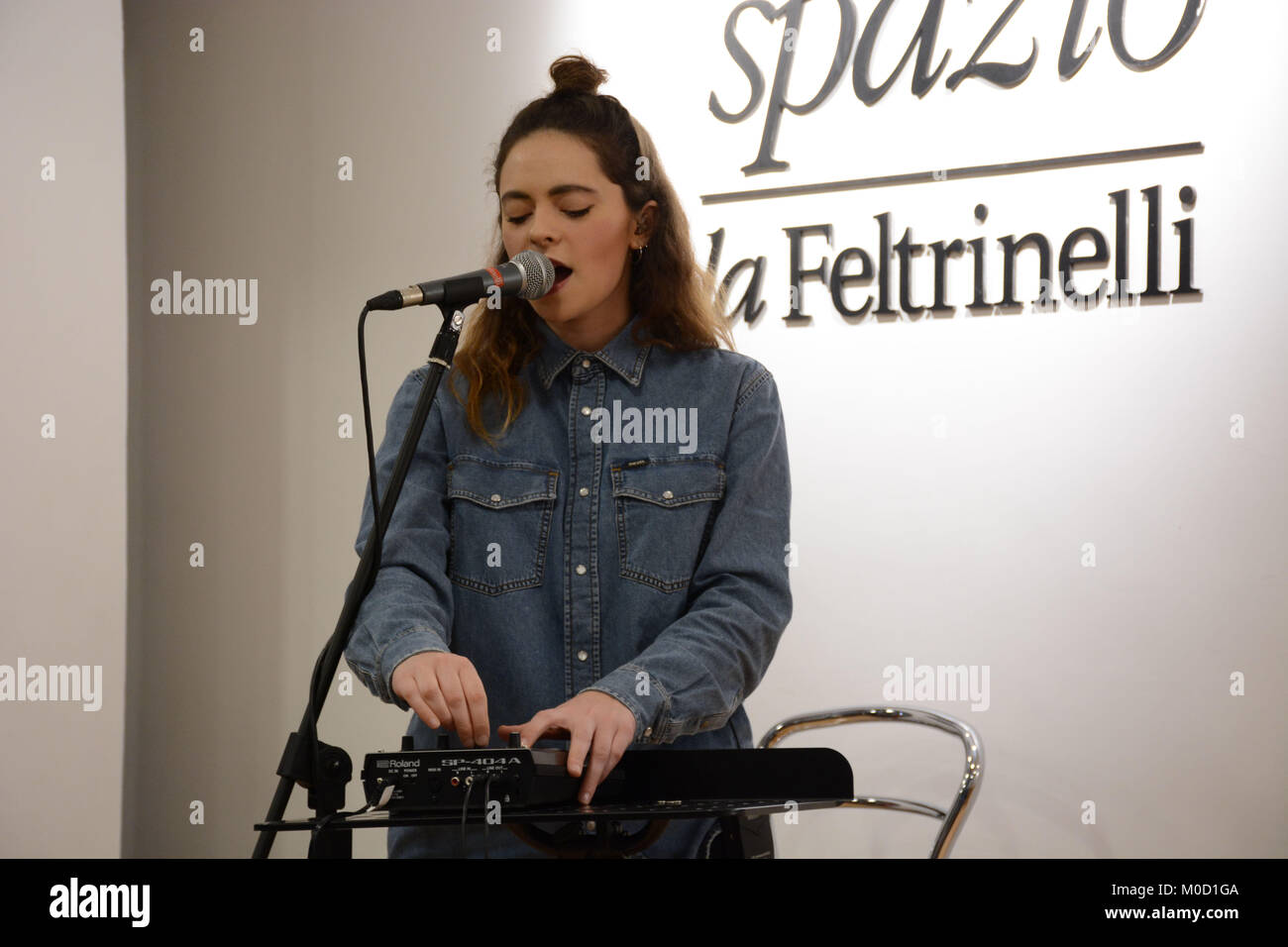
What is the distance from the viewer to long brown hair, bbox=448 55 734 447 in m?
1.54

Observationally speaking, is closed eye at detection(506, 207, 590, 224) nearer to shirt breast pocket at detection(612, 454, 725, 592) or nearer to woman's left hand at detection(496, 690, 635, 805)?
shirt breast pocket at detection(612, 454, 725, 592)

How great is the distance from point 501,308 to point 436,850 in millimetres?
694

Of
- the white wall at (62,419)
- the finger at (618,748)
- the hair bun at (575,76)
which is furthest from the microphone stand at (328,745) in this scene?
the white wall at (62,419)

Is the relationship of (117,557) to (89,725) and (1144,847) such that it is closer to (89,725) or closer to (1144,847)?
(89,725)

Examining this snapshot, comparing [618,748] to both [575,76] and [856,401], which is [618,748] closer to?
[575,76]

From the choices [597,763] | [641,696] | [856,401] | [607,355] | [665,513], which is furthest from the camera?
[856,401]

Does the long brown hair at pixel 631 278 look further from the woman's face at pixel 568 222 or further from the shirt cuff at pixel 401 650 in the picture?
the shirt cuff at pixel 401 650

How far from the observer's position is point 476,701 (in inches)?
44.7

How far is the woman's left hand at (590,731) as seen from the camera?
1028mm

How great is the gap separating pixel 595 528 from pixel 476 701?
367mm

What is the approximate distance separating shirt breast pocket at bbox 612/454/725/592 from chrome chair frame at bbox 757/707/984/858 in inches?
14.7

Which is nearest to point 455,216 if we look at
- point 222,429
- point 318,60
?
point 318,60

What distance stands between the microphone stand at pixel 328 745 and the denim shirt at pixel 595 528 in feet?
0.65

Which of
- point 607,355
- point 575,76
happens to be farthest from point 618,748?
point 575,76
